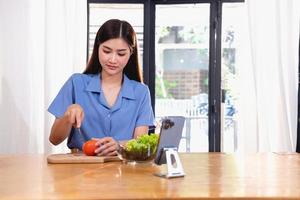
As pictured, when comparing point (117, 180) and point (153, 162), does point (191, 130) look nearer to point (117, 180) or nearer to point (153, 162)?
point (153, 162)

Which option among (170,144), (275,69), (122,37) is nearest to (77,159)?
(170,144)

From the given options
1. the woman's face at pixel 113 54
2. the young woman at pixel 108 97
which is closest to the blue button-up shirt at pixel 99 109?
the young woman at pixel 108 97

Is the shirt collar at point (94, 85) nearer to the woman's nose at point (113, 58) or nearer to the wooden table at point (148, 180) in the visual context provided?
the woman's nose at point (113, 58)

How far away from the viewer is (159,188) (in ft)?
3.82

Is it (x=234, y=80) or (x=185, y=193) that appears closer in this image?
(x=185, y=193)

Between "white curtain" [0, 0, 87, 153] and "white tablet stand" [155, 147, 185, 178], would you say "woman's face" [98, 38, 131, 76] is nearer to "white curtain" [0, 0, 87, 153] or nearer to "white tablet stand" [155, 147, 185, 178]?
"white tablet stand" [155, 147, 185, 178]

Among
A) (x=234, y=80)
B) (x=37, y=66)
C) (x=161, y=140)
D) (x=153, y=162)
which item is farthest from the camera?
(x=234, y=80)

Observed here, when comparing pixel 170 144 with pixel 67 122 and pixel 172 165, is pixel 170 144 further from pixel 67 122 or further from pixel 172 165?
pixel 67 122

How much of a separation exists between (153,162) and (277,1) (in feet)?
7.51

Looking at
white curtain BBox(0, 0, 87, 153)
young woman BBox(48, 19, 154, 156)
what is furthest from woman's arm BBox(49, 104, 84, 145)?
white curtain BBox(0, 0, 87, 153)

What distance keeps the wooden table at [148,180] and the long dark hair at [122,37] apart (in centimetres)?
59

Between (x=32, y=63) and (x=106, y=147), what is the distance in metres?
1.81

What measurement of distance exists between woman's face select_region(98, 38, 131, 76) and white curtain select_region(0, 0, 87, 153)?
1473mm

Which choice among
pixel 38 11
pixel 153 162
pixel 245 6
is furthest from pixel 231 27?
pixel 153 162
